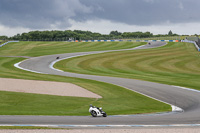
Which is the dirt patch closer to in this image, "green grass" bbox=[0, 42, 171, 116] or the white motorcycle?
"green grass" bbox=[0, 42, 171, 116]

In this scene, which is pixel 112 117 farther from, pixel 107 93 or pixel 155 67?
pixel 155 67

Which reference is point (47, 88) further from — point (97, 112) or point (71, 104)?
point (97, 112)

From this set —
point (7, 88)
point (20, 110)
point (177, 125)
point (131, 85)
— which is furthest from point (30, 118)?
point (131, 85)

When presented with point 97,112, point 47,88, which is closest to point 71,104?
point 97,112

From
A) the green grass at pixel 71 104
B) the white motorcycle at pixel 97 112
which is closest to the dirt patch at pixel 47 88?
the green grass at pixel 71 104

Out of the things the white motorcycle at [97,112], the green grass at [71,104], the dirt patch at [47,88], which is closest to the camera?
the white motorcycle at [97,112]

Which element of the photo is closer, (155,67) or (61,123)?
(61,123)

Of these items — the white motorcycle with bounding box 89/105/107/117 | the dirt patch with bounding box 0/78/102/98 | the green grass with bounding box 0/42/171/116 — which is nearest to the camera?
the white motorcycle with bounding box 89/105/107/117

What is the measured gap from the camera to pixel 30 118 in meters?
15.2

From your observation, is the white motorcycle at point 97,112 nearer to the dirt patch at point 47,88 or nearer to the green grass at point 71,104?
the green grass at point 71,104

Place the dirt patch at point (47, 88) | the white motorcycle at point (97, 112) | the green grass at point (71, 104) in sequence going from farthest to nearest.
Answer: the dirt patch at point (47, 88) < the green grass at point (71, 104) < the white motorcycle at point (97, 112)

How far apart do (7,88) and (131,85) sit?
12.5 metres

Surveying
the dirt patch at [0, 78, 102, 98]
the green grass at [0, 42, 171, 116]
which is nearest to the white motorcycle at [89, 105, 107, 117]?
the green grass at [0, 42, 171, 116]

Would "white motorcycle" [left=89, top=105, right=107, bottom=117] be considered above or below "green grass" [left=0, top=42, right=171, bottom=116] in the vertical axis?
above
